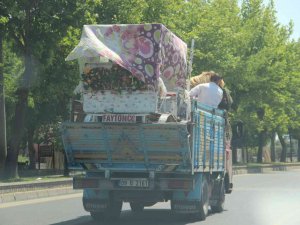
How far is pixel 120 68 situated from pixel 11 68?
2030 cm

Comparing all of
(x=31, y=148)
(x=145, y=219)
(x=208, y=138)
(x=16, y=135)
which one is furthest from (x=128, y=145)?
(x=31, y=148)

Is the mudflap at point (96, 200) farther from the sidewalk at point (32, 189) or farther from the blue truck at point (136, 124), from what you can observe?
the sidewalk at point (32, 189)

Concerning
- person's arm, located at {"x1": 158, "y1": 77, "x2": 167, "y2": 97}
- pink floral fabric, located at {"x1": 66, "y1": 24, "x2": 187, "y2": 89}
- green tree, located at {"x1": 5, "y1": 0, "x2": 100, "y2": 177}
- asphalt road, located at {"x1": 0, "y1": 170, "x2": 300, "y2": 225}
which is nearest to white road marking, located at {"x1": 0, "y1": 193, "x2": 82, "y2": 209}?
asphalt road, located at {"x1": 0, "y1": 170, "x2": 300, "y2": 225}

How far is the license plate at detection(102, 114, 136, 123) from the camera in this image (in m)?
10.2

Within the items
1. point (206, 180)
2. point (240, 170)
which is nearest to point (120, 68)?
point (206, 180)

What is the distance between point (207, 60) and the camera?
33562 millimetres

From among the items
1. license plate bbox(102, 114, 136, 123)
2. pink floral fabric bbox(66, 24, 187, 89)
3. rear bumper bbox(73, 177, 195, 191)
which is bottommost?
rear bumper bbox(73, 177, 195, 191)

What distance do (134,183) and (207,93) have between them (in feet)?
9.36

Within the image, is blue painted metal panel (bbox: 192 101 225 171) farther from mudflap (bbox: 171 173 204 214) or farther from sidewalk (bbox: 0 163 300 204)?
sidewalk (bbox: 0 163 300 204)

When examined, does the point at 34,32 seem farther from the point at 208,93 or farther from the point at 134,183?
the point at 134,183

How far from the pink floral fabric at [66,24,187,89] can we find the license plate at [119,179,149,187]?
1676 millimetres

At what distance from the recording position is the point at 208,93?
12.2 m

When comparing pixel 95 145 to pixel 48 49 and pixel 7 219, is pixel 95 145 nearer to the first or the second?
pixel 7 219

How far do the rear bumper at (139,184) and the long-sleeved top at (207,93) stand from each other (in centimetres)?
244
